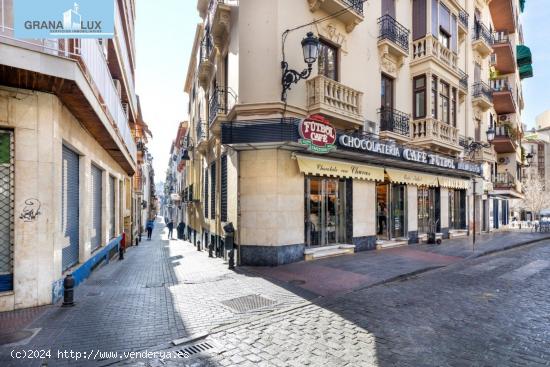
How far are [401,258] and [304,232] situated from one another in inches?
149

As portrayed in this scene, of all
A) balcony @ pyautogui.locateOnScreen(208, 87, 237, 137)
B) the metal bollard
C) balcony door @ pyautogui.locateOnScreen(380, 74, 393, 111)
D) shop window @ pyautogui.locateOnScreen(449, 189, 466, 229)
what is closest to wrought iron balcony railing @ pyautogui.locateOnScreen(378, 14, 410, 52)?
balcony door @ pyautogui.locateOnScreen(380, 74, 393, 111)

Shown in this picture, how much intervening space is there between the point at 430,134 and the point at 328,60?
6592mm

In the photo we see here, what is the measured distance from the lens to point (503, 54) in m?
26.0

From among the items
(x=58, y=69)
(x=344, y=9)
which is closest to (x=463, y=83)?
(x=344, y=9)

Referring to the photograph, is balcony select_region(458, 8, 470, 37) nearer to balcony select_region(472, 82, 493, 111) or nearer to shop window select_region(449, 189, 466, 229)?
balcony select_region(472, 82, 493, 111)

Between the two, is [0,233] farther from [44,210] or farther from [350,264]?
[350,264]

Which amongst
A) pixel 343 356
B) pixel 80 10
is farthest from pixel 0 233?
pixel 343 356

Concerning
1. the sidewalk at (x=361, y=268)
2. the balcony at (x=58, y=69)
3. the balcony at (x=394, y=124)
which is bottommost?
the sidewalk at (x=361, y=268)

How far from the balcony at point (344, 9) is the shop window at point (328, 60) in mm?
1071

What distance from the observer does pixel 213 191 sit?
14.8 meters

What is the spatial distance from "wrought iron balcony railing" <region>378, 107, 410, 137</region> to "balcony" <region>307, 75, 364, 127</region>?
253 centimetres

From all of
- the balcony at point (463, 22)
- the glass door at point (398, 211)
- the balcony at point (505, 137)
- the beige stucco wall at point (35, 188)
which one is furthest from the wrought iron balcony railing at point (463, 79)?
the beige stucco wall at point (35, 188)

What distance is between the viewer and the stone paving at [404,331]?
13.6 feet

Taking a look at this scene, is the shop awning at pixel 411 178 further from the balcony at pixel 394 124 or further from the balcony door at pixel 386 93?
the balcony door at pixel 386 93
